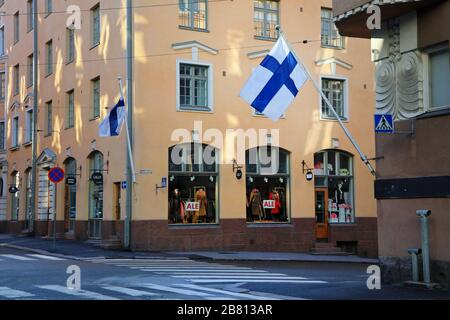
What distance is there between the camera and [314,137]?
29.0 m

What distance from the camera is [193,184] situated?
26531mm

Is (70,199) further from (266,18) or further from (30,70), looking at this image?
Answer: (266,18)

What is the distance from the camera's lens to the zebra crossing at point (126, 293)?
12.3 metres

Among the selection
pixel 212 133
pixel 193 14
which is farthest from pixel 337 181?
pixel 193 14

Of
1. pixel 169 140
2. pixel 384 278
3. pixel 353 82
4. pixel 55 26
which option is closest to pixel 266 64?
pixel 384 278

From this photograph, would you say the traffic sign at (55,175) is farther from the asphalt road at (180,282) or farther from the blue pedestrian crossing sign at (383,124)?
the blue pedestrian crossing sign at (383,124)

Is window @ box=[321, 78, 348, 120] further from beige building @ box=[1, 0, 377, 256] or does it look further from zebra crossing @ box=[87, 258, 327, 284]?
zebra crossing @ box=[87, 258, 327, 284]

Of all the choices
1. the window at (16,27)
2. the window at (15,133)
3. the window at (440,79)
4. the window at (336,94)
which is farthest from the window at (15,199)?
the window at (440,79)

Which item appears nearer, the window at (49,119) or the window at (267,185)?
the window at (267,185)

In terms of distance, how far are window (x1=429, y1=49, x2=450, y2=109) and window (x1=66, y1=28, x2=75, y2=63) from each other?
21.3 meters

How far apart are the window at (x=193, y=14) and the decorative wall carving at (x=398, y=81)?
13.2 meters

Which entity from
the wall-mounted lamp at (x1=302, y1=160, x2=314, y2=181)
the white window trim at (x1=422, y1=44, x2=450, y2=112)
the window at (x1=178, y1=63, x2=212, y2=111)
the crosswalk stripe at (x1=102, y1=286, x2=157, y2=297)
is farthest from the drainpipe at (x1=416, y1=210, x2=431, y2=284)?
the wall-mounted lamp at (x1=302, y1=160, x2=314, y2=181)

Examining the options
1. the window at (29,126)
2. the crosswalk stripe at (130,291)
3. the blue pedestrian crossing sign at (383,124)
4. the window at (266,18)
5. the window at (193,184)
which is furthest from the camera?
the window at (29,126)

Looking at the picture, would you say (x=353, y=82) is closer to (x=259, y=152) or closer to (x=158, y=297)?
(x=259, y=152)
